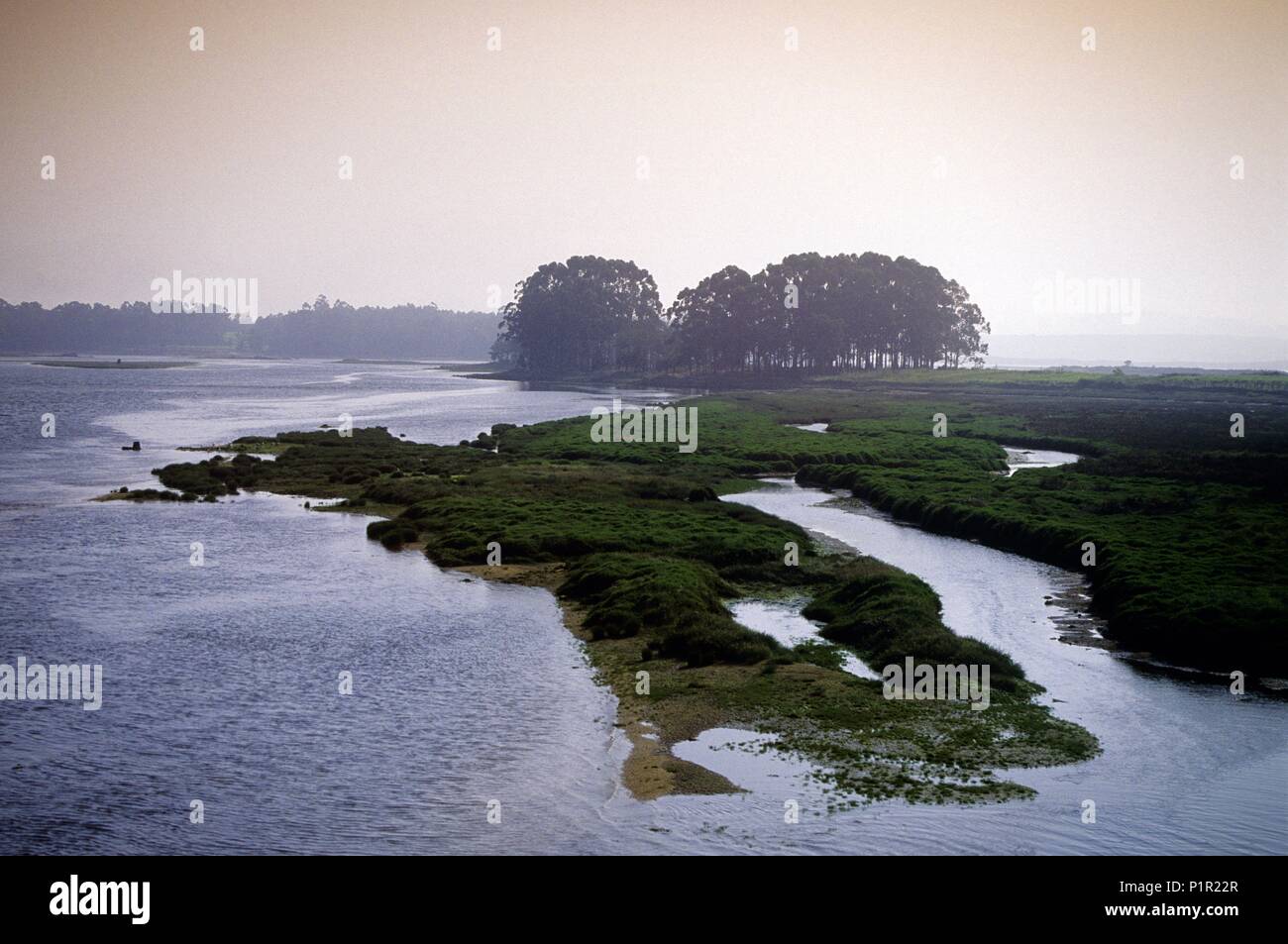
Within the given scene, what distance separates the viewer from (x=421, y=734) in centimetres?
3008

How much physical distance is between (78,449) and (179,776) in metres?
90.5

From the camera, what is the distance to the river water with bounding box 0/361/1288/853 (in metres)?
23.5

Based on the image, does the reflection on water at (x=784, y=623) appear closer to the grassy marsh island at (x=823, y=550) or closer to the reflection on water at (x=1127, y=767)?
the grassy marsh island at (x=823, y=550)

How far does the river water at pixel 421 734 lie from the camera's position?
77.0 feet

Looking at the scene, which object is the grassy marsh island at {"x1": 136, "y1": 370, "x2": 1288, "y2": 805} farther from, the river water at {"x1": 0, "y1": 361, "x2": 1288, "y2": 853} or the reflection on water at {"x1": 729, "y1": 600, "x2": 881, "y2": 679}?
the river water at {"x1": 0, "y1": 361, "x2": 1288, "y2": 853}

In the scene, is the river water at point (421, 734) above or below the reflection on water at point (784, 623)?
below

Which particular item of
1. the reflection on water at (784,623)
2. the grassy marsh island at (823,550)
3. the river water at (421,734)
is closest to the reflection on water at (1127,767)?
the river water at (421,734)

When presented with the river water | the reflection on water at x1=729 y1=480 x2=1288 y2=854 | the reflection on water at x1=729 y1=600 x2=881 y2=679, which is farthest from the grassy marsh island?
the river water

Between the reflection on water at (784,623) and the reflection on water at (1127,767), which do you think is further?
the reflection on water at (784,623)

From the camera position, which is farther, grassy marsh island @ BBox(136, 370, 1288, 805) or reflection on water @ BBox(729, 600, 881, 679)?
reflection on water @ BBox(729, 600, 881, 679)

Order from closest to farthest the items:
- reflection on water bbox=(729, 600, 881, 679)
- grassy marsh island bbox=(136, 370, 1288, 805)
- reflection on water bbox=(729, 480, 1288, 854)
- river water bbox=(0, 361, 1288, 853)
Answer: reflection on water bbox=(729, 480, 1288, 854)
river water bbox=(0, 361, 1288, 853)
grassy marsh island bbox=(136, 370, 1288, 805)
reflection on water bbox=(729, 600, 881, 679)
